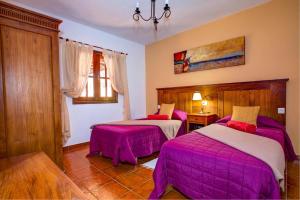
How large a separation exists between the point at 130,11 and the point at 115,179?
117 inches

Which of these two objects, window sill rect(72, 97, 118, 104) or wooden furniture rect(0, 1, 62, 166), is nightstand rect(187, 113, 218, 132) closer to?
window sill rect(72, 97, 118, 104)

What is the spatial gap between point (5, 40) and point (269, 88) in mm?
3823

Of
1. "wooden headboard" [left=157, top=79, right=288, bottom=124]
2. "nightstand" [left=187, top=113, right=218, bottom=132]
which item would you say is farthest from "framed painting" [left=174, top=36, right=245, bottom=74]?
"nightstand" [left=187, top=113, right=218, bottom=132]

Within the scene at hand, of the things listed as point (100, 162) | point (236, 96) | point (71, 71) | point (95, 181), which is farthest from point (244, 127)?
point (71, 71)

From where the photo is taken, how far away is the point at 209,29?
3600 mm

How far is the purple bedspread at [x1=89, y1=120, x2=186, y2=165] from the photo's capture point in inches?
97.1

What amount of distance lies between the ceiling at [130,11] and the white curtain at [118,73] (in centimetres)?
64

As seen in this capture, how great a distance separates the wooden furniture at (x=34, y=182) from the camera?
84 cm

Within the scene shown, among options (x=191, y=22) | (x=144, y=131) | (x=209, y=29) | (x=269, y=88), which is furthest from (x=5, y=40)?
(x=269, y=88)

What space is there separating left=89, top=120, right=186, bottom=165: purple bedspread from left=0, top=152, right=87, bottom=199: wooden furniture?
4.14ft

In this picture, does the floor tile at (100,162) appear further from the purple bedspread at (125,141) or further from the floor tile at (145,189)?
the floor tile at (145,189)

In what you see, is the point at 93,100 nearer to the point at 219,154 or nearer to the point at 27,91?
the point at 27,91

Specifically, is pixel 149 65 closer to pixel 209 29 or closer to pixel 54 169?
pixel 209 29

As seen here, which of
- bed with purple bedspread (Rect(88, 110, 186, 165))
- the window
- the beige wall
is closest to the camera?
bed with purple bedspread (Rect(88, 110, 186, 165))
